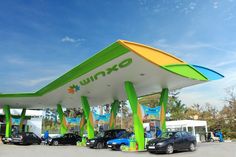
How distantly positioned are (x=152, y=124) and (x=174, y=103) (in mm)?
30587

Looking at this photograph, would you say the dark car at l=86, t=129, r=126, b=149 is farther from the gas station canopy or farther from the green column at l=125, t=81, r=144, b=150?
the gas station canopy

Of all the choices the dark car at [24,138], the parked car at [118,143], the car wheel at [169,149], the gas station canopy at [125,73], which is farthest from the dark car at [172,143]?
the dark car at [24,138]

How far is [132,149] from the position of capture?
1628 centimetres

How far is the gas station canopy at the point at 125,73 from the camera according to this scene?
13398 millimetres

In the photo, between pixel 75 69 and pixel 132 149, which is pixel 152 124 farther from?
pixel 75 69

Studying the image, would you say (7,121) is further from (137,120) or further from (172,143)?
(172,143)

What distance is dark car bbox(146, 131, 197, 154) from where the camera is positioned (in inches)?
551

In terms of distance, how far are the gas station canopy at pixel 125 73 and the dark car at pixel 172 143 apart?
12.2 ft

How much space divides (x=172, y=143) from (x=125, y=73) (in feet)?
16.7

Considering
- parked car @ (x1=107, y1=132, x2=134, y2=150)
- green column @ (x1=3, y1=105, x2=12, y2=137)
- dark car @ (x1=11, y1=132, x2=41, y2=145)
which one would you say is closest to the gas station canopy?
parked car @ (x1=107, y1=132, x2=134, y2=150)

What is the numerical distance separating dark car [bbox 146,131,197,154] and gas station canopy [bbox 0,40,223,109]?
3717 mm

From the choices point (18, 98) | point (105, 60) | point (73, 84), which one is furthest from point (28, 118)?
point (105, 60)

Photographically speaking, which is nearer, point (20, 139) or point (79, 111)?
point (20, 139)

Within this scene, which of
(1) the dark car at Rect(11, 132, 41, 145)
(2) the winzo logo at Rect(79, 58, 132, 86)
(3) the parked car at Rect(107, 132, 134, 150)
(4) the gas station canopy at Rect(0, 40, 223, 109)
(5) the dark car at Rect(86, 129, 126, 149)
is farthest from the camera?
(1) the dark car at Rect(11, 132, 41, 145)
